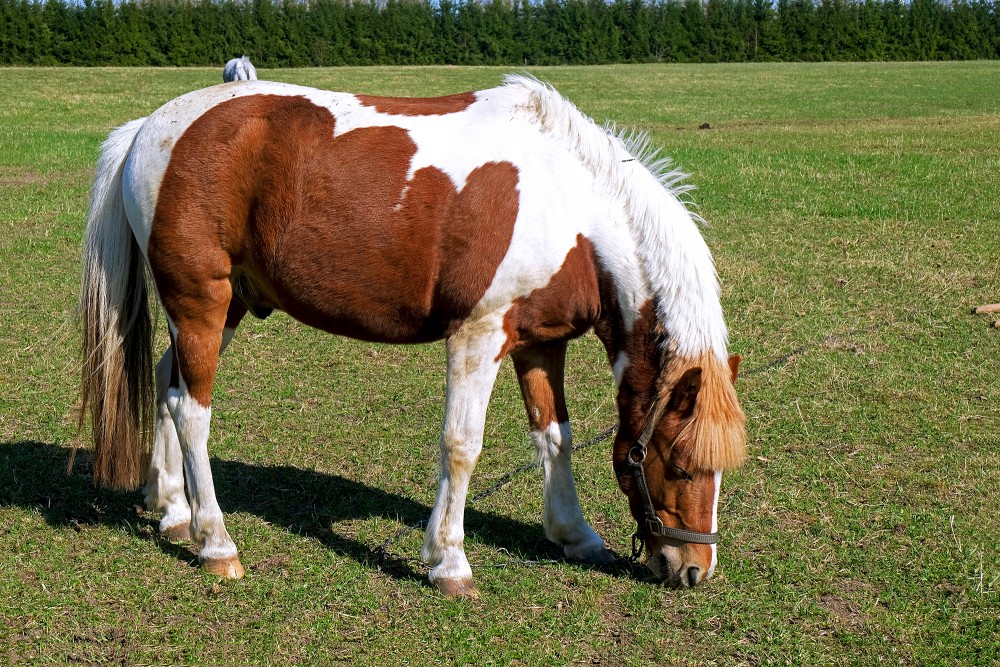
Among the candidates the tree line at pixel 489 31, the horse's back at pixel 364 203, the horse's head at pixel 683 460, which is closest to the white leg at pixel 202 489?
the horse's back at pixel 364 203

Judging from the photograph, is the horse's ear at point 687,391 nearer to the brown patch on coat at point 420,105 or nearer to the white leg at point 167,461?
the brown patch on coat at point 420,105

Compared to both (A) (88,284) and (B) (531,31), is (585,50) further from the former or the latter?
(A) (88,284)

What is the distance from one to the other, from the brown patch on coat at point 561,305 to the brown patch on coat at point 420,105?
2.59 feet

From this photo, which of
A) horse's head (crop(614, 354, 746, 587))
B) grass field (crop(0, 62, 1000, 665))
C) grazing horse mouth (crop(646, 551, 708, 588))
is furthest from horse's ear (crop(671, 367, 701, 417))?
grass field (crop(0, 62, 1000, 665))

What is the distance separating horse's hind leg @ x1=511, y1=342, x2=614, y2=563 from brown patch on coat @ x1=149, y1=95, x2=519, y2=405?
0.49 meters

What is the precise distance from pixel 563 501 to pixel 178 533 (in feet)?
5.61

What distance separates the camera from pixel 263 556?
4.16 meters

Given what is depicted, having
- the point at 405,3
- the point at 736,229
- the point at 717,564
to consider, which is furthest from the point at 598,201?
the point at 405,3

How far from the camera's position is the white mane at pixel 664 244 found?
364 cm

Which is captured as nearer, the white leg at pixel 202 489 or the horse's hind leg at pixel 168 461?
the white leg at pixel 202 489

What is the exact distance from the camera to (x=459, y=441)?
3.78m

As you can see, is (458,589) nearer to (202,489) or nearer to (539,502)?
(539,502)

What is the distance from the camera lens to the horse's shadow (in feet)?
13.9

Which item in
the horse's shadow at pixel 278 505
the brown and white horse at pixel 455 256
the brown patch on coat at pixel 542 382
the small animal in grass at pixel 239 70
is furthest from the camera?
the small animal in grass at pixel 239 70
